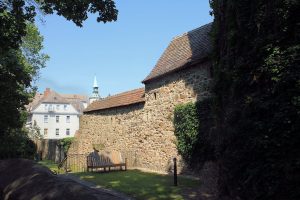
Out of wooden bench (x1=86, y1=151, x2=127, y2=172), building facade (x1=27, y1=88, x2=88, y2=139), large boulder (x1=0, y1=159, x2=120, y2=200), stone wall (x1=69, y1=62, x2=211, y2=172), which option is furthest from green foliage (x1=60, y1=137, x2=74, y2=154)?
building facade (x1=27, y1=88, x2=88, y2=139)

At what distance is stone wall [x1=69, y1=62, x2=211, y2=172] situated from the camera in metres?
16.2

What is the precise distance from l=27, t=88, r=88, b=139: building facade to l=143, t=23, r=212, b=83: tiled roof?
179ft

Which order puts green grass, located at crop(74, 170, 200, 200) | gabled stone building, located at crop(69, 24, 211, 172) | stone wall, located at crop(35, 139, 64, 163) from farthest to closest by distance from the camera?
stone wall, located at crop(35, 139, 64, 163) < gabled stone building, located at crop(69, 24, 211, 172) < green grass, located at crop(74, 170, 200, 200)

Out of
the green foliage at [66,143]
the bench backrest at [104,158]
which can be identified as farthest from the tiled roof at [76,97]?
the bench backrest at [104,158]

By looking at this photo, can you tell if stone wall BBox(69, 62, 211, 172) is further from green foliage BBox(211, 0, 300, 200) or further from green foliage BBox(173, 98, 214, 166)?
green foliage BBox(211, 0, 300, 200)

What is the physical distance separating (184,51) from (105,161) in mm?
7045

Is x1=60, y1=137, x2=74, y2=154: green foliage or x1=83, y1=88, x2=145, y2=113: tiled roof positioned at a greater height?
x1=83, y1=88, x2=145, y2=113: tiled roof

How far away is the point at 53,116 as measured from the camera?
71562 millimetres

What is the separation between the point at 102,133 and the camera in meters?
25.0

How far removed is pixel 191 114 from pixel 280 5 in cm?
838

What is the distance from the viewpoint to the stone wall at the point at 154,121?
53.1 ft

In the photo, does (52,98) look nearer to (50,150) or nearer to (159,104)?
(50,150)

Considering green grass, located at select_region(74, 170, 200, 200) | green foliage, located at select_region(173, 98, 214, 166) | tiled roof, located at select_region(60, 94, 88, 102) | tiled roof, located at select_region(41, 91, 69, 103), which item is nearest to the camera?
green grass, located at select_region(74, 170, 200, 200)

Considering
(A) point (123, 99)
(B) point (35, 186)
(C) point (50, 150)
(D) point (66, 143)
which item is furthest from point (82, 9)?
(C) point (50, 150)
